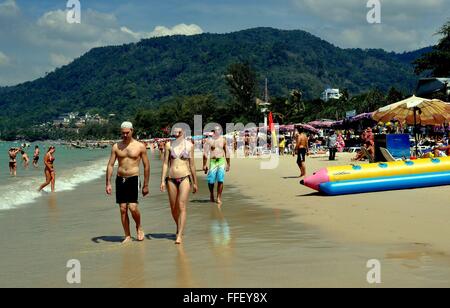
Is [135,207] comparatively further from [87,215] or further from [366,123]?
[366,123]

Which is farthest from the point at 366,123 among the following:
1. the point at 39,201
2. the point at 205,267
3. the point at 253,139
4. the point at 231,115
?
the point at 231,115

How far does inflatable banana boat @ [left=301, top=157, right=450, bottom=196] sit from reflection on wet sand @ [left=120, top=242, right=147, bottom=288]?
558 centimetres

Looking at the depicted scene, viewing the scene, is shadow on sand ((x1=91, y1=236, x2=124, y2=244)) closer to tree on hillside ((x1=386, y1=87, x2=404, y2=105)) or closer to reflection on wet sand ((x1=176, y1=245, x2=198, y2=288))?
reflection on wet sand ((x1=176, y1=245, x2=198, y2=288))

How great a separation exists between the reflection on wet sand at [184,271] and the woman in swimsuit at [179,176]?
609 mm

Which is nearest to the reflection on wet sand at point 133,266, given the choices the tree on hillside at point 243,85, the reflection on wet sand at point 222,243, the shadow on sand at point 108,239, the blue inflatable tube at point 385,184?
the shadow on sand at point 108,239

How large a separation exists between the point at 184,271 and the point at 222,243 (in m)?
1.59

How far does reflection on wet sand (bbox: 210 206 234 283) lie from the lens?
5.88 meters


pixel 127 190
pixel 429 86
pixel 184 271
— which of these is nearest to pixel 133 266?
pixel 184 271

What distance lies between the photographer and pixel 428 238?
696 cm

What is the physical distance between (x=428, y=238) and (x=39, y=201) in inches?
419

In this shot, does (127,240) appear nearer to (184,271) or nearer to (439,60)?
(184,271)

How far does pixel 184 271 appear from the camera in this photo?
5.80 metres

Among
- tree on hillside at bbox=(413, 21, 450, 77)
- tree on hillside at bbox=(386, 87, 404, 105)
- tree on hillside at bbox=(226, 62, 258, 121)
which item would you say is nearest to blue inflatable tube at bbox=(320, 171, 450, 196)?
tree on hillside at bbox=(413, 21, 450, 77)

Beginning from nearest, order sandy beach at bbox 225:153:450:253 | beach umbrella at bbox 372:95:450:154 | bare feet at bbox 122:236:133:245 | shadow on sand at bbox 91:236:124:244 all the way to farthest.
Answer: sandy beach at bbox 225:153:450:253
bare feet at bbox 122:236:133:245
shadow on sand at bbox 91:236:124:244
beach umbrella at bbox 372:95:450:154
